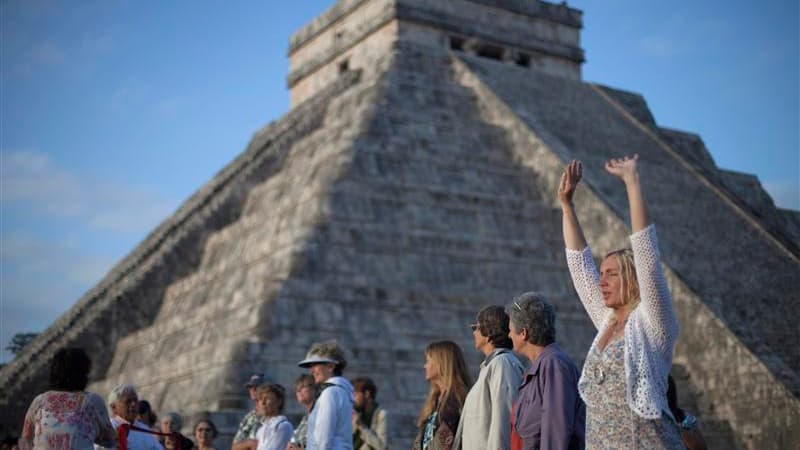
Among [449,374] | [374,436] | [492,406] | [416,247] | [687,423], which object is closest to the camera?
[492,406]

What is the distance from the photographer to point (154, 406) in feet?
57.7

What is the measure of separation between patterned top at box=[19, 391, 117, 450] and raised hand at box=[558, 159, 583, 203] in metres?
3.18

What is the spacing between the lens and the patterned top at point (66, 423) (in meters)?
6.36

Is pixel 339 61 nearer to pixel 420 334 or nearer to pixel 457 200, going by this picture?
pixel 457 200

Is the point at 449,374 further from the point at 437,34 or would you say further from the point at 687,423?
the point at 437,34

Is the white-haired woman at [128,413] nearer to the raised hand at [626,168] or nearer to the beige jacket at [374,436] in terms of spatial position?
the beige jacket at [374,436]

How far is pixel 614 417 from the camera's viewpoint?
15.1 feet

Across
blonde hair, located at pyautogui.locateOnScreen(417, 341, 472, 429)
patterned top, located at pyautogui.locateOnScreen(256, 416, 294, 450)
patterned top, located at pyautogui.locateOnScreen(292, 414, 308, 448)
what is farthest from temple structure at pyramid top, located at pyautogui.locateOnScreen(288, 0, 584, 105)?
blonde hair, located at pyautogui.locateOnScreen(417, 341, 472, 429)

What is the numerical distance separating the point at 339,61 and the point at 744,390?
16809mm

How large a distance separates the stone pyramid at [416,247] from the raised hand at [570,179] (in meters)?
9.83

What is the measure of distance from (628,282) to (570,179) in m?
0.73

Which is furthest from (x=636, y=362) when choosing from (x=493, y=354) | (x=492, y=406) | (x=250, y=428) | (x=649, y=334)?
(x=250, y=428)

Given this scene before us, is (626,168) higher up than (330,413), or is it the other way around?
(626,168)

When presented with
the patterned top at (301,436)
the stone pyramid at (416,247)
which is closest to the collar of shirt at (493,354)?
the patterned top at (301,436)
